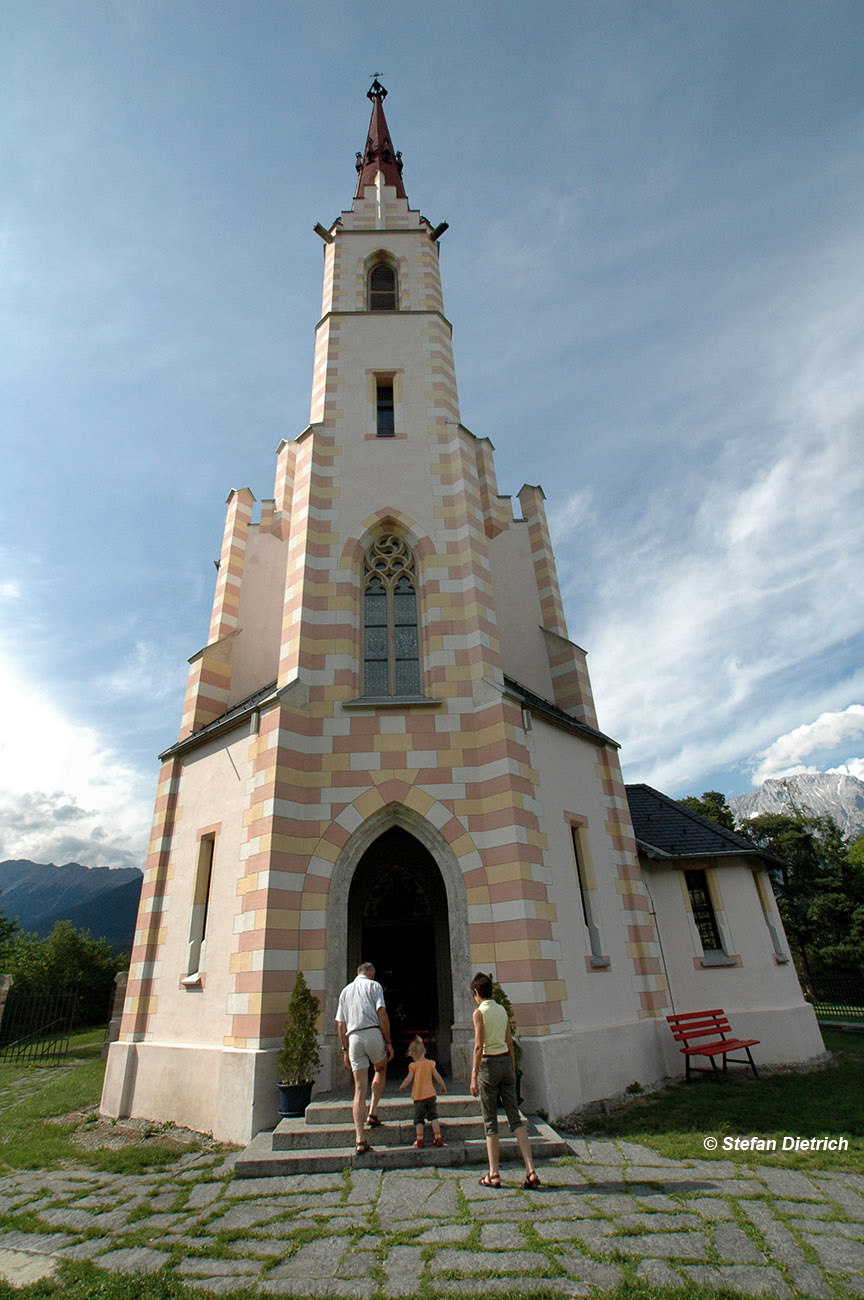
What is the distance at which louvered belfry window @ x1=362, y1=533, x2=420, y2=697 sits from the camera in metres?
11.2

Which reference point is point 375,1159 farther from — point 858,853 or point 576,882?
point 858,853

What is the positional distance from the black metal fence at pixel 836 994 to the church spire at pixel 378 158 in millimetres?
33160

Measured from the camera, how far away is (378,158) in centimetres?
2083

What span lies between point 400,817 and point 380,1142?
13.2 ft

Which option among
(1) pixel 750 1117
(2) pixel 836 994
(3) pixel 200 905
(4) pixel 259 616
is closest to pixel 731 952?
(1) pixel 750 1117

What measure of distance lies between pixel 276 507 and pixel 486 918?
36.3 feet

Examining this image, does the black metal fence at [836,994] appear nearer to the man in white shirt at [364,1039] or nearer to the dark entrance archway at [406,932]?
the dark entrance archway at [406,932]

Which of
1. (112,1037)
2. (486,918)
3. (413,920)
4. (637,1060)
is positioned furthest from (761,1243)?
(112,1037)

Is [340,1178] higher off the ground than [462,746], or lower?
lower

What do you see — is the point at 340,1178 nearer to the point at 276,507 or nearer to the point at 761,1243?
the point at 761,1243

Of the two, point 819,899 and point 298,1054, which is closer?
point 298,1054

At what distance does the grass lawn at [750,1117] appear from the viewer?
655cm

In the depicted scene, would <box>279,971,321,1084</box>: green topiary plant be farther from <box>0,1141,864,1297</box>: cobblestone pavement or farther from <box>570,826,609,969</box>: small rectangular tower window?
<box>570,826,609,969</box>: small rectangular tower window

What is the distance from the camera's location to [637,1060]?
10.1 m
